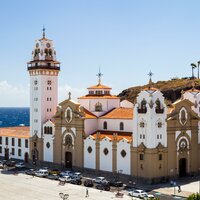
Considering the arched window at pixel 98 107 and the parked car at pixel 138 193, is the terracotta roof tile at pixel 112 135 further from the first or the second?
the parked car at pixel 138 193

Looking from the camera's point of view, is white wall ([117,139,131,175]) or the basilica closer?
the basilica

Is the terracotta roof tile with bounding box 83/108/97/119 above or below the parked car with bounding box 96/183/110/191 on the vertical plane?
above

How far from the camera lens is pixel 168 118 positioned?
71.3 metres

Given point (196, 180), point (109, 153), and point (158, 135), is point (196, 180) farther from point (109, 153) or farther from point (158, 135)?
point (109, 153)

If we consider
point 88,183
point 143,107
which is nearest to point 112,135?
point 143,107

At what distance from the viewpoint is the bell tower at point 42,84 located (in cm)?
8588

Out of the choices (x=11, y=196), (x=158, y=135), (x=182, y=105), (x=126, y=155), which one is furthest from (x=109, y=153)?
(x=11, y=196)

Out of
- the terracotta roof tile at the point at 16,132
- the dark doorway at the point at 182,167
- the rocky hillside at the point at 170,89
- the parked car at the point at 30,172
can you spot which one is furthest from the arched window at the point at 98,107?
the rocky hillside at the point at 170,89

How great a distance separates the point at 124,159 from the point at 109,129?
29.4 feet

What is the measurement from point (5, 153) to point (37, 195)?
128ft

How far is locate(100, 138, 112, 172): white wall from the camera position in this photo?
241 ft

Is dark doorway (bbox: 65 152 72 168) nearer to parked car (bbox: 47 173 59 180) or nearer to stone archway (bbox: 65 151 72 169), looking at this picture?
stone archway (bbox: 65 151 72 169)

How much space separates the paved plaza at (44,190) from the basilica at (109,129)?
6153mm

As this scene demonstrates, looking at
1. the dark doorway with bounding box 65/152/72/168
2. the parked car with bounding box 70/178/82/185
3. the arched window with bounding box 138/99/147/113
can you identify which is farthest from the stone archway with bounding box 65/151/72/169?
the arched window with bounding box 138/99/147/113
